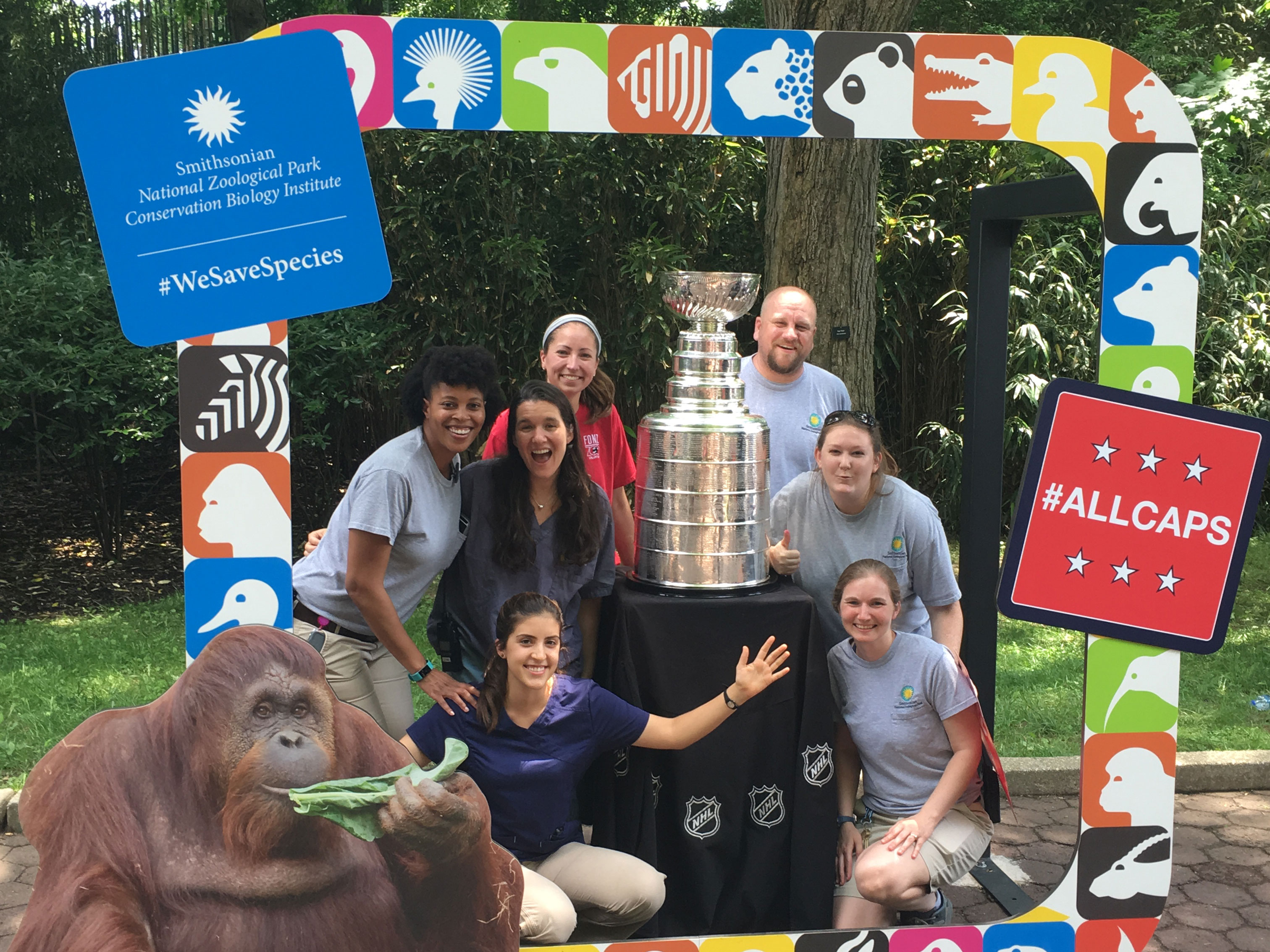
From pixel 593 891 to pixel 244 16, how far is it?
7109 mm

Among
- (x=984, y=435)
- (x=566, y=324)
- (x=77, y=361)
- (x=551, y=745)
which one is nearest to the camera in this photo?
(x=551, y=745)

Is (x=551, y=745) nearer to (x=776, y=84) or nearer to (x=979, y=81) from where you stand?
(x=776, y=84)

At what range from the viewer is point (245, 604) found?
8.18ft

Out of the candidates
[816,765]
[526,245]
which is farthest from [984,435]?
[526,245]

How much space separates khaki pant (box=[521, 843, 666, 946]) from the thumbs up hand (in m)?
0.83

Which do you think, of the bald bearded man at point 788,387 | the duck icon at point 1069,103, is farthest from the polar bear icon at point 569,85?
the bald bearded man at point 788,387

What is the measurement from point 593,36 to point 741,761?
175 centimetres

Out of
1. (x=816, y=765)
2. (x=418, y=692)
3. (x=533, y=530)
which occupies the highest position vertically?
(x=533, y=530)

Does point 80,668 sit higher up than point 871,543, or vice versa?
point 871,543

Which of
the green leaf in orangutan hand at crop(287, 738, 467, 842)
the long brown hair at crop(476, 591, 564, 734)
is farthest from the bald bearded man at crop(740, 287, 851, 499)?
the green leaf in orangutan hand at crop(287, 738, 467, 842)

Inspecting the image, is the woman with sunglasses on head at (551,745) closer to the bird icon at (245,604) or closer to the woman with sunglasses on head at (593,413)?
the bird icon at (245,604)

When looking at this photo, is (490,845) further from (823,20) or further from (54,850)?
(823,20)

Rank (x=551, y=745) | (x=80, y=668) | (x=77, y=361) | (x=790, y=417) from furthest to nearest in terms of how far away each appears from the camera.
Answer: (x=77, y=361), (x=80, y=668), (x=790, y=417), (x=551, y=745)

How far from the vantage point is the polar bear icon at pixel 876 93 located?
2.60 m
